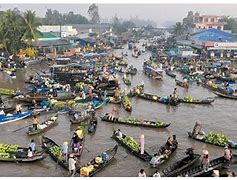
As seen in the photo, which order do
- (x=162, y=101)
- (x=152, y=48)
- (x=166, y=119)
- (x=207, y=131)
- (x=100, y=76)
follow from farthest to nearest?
(x=152, y=48)
(x=100, y=76)
(x=162, y=101)
(x=166, y=119)
(x=207, y=131)

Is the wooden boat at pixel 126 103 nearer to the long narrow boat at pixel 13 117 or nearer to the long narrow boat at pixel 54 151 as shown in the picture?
the long narrow boat at pixel 13 117

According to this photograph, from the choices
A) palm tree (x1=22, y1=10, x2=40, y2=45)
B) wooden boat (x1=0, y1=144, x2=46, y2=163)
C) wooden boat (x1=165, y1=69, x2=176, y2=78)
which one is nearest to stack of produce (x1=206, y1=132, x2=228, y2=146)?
wooden boat (x1=0, y1=144, x2=46, y2=163)

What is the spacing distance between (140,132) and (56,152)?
20.0 ft

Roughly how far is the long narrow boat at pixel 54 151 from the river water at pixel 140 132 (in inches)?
10.6

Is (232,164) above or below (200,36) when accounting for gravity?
below

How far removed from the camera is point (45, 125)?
71.2ft

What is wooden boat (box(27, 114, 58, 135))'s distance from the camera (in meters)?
20.8

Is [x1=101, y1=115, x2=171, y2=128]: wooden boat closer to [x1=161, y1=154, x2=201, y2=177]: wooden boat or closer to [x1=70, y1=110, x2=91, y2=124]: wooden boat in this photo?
[x1=70, y1=110, x2=91, y2=124]: wooden boat

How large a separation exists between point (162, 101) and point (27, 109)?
10.00m

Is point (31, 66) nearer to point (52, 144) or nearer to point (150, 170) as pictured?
point (52, 144)

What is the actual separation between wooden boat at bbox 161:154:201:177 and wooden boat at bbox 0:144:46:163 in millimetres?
5717

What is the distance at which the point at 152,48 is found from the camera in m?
69.6

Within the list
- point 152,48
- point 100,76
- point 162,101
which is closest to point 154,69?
point 100,76

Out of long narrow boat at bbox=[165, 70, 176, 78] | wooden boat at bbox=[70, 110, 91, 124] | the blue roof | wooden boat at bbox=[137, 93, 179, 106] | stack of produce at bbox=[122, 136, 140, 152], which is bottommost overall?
stack of produce at bbox=[122, 136, 140, 152]
